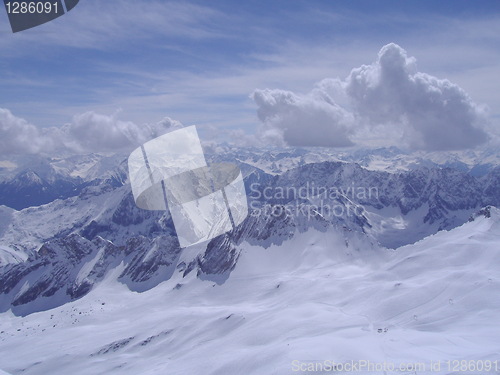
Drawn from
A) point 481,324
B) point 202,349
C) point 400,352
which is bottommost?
point 202,349

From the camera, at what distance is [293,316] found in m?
112

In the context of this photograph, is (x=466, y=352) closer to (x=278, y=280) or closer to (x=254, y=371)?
(x=254, y=371)

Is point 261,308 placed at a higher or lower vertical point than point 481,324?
lower

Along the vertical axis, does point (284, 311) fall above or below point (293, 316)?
below

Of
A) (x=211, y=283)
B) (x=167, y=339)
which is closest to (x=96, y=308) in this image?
(x=211, y=283)

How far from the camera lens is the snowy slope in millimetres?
83000

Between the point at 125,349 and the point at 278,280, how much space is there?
6536 cm

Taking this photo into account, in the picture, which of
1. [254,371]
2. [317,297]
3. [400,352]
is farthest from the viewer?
[317,297]

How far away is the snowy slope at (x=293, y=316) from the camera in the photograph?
83.0 m

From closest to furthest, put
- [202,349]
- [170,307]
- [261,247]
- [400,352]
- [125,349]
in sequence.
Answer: [400,352] → [202,349] → [125,349] → [170,307] → [261,247]

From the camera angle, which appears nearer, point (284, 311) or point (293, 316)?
point (293, 316)

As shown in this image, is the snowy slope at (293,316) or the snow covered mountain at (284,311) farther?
the snow covered mountain at (284,311)

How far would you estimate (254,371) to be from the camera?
79562 mm

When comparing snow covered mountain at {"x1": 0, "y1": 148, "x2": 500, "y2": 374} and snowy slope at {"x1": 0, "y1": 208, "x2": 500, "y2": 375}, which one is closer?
snowy slope at {"x1": 0, "y1": 208, "x2": 500, "y2": 375}
